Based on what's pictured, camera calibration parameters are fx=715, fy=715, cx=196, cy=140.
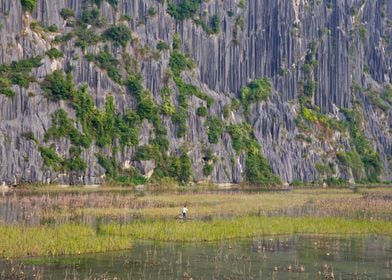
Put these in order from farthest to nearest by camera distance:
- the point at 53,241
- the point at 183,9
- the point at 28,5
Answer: the point at 183,9 < the point at 28,5 < the point at 53,241

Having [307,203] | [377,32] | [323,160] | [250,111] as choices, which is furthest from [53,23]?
[377,32]

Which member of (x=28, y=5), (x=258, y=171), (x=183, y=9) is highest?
(x=183, y=9)

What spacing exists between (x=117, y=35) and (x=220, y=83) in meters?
24.4

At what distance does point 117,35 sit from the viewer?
12406 centimetres

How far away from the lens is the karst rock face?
106 m

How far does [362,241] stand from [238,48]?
106m

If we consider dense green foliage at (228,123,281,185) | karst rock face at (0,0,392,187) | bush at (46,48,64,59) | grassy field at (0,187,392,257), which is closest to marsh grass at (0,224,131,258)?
grassy field at (0,187,392,257)

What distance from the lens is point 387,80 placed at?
166m

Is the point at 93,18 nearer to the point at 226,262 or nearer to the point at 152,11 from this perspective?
the point at 152,11

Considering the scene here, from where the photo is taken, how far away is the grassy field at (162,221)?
116 feet

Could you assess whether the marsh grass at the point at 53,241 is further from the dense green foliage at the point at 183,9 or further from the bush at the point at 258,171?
the dense green foliage at the point at 183,9

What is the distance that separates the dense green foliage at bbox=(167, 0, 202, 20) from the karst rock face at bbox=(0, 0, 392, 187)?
58 cm

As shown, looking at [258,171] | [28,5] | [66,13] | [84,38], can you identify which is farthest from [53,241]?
[66,13]

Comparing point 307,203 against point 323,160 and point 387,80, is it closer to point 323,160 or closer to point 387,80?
point 323,160
